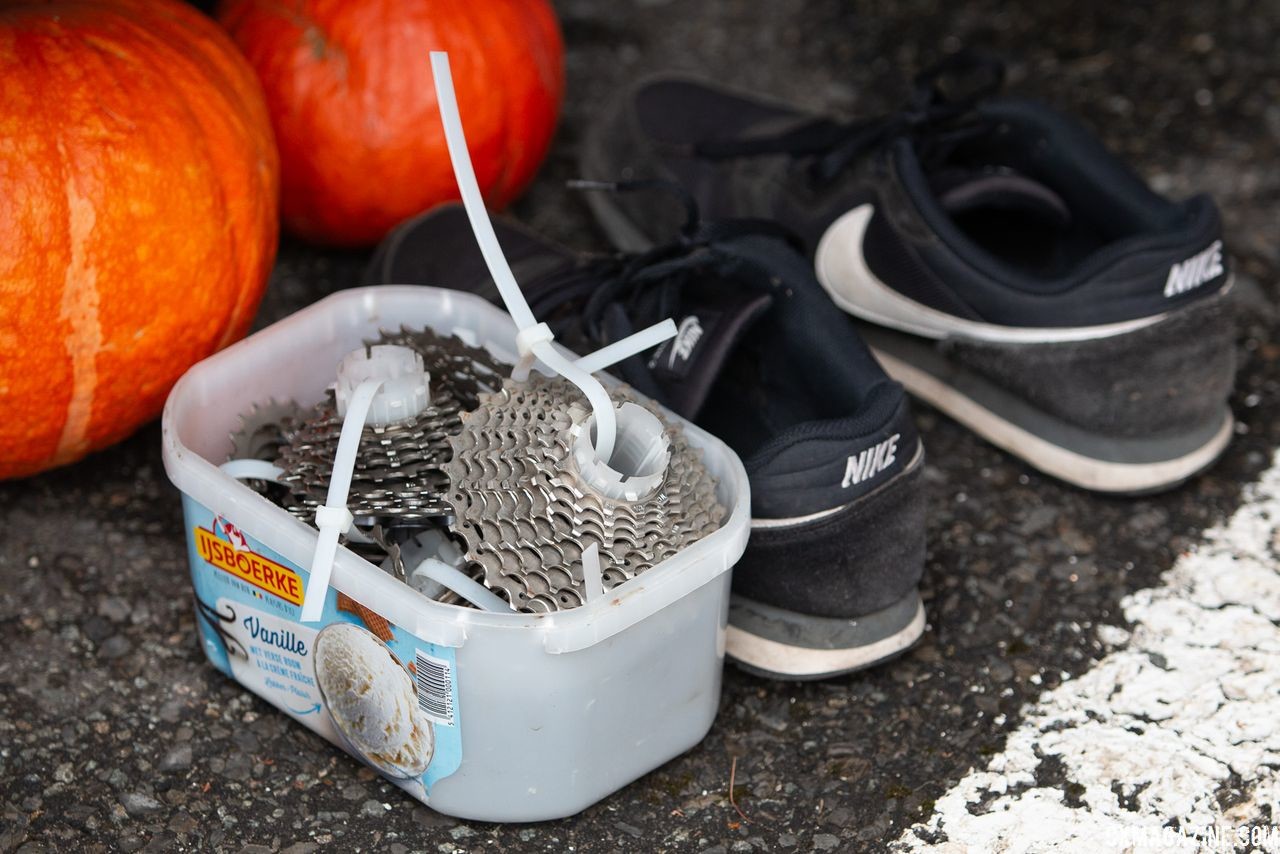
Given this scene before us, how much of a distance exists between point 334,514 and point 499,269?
0.26 meters

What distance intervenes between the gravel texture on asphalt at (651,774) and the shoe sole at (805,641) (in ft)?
0.14

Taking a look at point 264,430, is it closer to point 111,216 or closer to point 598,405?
point 111,216

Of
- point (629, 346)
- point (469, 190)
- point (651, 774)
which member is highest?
point (469, 190)

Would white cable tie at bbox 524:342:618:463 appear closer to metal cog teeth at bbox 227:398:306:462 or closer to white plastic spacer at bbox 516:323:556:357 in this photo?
white plastic spacer at bbox 516:323:556:357

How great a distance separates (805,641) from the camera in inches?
55.3

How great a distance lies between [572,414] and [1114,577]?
0.72 metres

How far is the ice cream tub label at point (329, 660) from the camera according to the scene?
1189 millimetres

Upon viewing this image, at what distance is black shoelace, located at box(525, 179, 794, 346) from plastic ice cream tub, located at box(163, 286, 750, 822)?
0.70 feet

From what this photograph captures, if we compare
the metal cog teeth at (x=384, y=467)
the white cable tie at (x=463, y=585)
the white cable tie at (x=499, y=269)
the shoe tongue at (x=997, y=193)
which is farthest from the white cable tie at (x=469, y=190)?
the shoe tongue at (x=997, y=193)

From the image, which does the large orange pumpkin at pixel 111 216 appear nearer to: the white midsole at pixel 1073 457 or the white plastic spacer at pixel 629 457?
the white plastic spacer at pixel 629 457

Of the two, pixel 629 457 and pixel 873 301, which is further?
pixel 873 301

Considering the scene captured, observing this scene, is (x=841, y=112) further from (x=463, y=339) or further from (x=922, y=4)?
(x=463, y=339)

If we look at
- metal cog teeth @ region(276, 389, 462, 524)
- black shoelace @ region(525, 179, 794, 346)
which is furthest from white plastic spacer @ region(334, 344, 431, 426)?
black shoelace @ region(525, 179, 794, 346)

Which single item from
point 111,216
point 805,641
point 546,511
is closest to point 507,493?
point 546,511
